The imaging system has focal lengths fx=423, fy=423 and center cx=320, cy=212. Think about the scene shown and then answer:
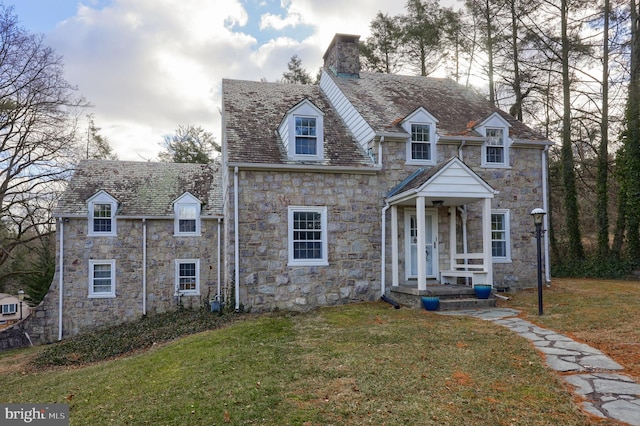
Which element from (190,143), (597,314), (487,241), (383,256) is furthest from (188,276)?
(190,143)

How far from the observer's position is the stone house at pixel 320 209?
1139 cm

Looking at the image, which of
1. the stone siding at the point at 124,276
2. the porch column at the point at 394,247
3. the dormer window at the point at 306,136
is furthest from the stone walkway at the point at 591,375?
the stone siding at the point at 124,276

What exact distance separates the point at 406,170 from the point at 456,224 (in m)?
2.22

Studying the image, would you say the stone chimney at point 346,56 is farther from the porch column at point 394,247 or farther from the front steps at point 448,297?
the front steps at point 448,297

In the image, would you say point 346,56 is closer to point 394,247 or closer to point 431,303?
point 394,247

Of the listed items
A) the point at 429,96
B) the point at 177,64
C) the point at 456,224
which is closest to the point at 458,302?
the point at 456,224

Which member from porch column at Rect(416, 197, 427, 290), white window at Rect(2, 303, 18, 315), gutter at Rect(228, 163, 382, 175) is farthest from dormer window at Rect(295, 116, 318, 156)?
white window at Rect(2, 303, 18, 315)

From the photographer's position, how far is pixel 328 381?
17.7ft

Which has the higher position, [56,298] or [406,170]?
[406,170]

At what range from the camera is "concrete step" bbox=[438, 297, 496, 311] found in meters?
10.5

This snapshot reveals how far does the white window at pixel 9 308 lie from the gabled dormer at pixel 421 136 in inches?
791

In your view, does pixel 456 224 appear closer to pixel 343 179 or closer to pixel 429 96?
pixel 343 179

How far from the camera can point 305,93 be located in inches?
627

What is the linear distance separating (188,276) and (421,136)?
32.2 feet
